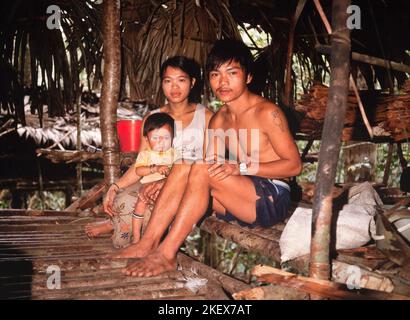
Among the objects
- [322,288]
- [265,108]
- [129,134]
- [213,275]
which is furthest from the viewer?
[129,134]

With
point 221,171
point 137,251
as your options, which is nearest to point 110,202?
point 137,251

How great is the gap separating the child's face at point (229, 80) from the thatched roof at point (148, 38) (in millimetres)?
821

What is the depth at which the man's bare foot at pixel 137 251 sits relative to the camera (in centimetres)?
249

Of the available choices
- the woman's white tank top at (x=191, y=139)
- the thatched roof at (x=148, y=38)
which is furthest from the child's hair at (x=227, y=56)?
the thatched roof at (x=148, y=38)

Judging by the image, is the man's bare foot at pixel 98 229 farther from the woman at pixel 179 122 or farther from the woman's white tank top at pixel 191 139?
the woman's white tank top at pixel 191 139

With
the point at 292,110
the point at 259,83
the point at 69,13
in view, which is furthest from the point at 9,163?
the point at 292,110

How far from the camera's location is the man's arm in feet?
8.43

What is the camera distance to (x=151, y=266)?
7.48ft

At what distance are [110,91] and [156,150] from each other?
2.81 ft

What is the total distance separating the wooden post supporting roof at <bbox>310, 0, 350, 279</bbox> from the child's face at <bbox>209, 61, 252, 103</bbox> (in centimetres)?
109

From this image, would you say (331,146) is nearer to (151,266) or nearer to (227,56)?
(151,266)

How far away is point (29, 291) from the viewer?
1.96 metres
